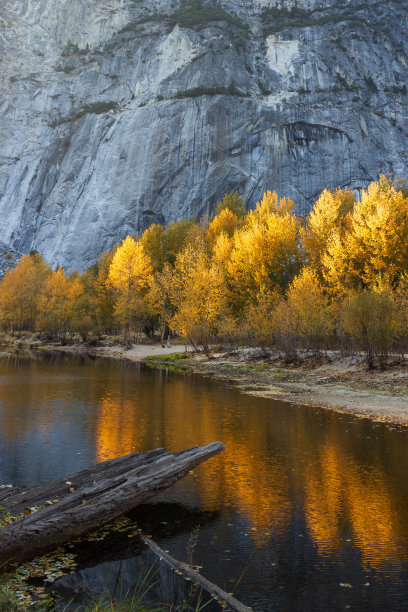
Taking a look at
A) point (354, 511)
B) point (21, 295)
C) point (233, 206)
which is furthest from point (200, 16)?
point (354, 511)

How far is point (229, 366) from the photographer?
33.2 meters

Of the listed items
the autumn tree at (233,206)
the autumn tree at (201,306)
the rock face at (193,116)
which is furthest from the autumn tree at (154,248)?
the rock face at (193,116)

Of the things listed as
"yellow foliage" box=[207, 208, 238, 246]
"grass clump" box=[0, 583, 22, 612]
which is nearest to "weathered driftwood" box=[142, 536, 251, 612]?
"grass clump" box=[0, 583, 22, 612]

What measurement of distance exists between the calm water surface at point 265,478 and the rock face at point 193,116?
7396cm

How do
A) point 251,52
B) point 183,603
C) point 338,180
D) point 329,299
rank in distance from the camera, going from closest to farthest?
1. point 183,603
2. point 329,299
3. point 338,180
4. point 251,52

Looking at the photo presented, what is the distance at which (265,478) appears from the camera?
999cm

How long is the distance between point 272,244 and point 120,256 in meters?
18.7

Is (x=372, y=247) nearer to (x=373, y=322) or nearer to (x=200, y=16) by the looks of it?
(x=373, y=322)

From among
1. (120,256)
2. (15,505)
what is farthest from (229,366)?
(15,505)

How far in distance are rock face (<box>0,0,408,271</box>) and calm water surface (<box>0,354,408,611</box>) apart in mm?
73963

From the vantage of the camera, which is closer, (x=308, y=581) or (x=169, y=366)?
(x=308, y=581)

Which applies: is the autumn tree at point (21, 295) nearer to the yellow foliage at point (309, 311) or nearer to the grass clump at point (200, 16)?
the yellow foliage at point (309, 311)

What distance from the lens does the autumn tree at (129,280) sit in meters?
48.9

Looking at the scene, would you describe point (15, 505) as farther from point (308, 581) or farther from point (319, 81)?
point (319, 81)
